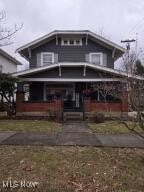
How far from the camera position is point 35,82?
23516mm

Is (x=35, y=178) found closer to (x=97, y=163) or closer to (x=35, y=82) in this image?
(x=97, y=163)

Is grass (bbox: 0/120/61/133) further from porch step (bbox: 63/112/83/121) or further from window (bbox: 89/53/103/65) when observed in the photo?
window (bbox: 89/53/103/65)

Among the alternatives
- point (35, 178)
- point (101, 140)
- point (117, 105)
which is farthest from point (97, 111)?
point (35, 178)

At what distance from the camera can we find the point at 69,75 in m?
→ 22.2

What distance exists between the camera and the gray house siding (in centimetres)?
2461

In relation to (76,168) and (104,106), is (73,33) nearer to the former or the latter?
(104,106)

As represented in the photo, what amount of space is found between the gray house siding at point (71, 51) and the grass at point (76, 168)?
51.7ft

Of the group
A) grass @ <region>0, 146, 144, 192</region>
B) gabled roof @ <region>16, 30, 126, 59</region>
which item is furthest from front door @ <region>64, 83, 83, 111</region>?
grass @ <region>0, 146, 144, 192</region>

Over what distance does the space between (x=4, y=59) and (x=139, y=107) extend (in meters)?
26.6

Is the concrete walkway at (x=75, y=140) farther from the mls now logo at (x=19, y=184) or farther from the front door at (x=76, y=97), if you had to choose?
the front door at (x=76, y=97)

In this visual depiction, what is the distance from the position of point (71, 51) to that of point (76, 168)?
59.6 feet

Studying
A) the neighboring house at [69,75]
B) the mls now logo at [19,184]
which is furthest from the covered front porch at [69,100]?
the mls now logo at [19,184]

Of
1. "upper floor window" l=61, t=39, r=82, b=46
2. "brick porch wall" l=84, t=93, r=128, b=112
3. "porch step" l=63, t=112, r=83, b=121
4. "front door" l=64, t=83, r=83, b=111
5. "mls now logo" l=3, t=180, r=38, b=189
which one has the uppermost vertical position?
"upper floor window" l=61, t=39, r=82, b=46

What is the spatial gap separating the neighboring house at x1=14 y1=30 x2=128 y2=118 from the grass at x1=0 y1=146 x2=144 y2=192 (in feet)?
36.9
